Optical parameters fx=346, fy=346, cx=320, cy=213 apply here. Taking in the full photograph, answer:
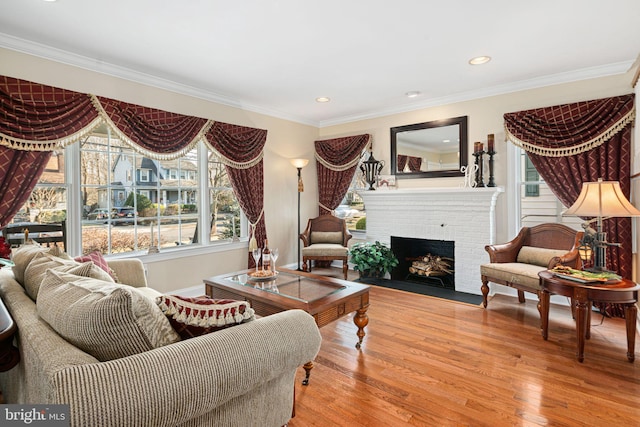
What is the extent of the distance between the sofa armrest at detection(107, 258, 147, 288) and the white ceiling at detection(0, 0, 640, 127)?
1838 mm

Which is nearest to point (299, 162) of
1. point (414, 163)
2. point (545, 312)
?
point (414, 163)

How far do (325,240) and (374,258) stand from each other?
2.86ft

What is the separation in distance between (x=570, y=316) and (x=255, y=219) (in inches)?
145

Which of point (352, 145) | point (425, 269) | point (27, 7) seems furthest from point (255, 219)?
point (27, 7)

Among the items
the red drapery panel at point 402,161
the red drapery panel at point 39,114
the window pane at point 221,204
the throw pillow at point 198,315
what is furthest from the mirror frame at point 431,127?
the throw pillow at point 198,315

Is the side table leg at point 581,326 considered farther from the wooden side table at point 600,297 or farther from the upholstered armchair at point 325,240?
the upholstered armchair at point 325,240

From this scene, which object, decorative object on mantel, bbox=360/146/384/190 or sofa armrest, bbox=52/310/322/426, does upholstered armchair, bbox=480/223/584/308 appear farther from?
sofa armrest, bbox=52/310/322/426

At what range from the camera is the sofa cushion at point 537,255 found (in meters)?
3.42

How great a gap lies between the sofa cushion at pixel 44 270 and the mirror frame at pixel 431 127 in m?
3.96

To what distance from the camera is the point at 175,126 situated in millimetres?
3789

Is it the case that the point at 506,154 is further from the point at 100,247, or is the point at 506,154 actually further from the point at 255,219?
the point at 100,247

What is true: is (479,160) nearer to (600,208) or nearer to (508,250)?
(508,250)

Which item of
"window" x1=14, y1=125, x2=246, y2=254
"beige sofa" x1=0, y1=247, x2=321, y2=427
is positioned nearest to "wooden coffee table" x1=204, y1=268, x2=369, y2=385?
"beige sofa" x1=0, y1=247, x2=321, y2=427

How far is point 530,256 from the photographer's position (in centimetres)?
357
